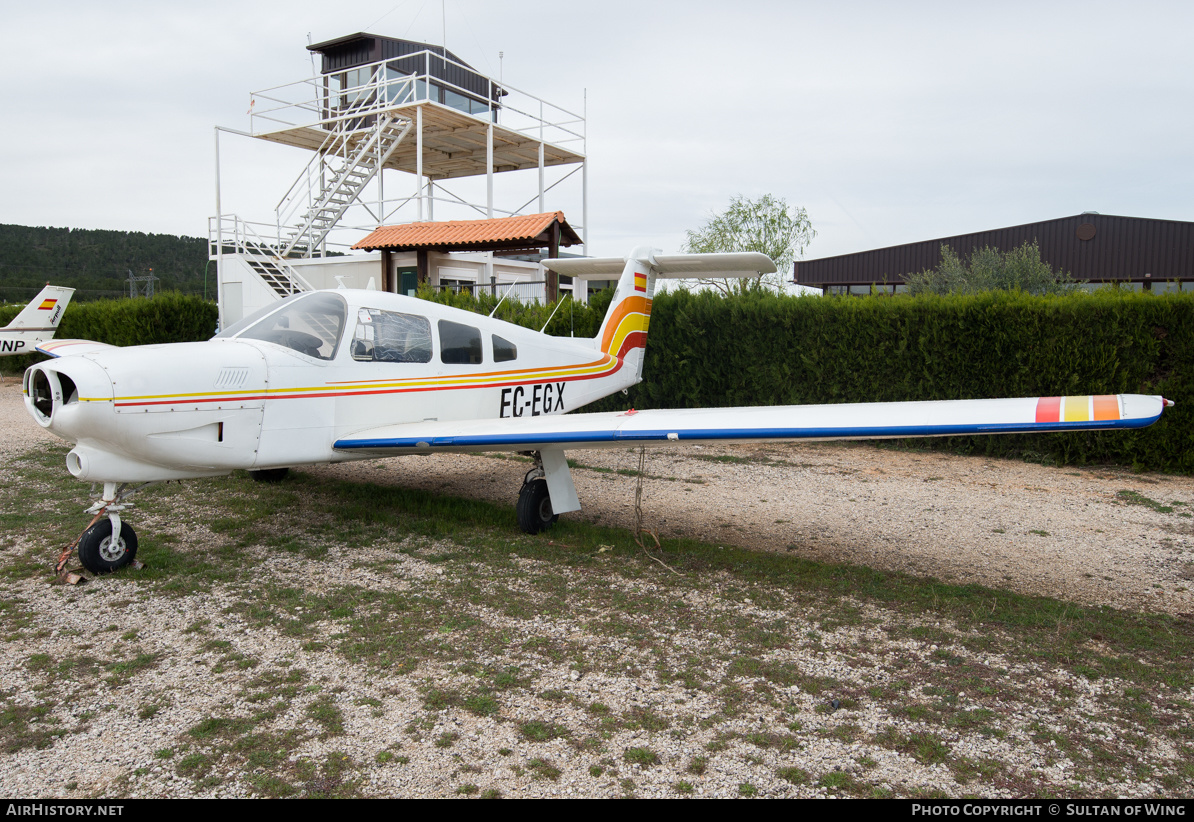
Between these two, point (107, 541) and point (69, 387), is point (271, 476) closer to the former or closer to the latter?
point (107, 541)

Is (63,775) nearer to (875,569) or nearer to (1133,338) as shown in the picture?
(875,569)

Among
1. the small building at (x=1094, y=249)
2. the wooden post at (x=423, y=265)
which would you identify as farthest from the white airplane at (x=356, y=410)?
the small building at (x=1094, y=249)

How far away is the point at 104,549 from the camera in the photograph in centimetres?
521

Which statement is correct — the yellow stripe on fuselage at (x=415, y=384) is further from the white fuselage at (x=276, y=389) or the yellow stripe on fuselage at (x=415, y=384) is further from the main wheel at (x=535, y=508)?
the main wheel at (x=535, y=508)

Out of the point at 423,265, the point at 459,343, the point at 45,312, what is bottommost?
the point at 459,343

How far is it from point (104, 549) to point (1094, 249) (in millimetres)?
29072

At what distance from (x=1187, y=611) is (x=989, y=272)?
45.2ft

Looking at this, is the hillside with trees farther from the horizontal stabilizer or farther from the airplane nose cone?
the airplane nose cone

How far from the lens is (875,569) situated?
5613 mm

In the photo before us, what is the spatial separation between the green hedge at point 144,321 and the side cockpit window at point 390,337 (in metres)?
17.4

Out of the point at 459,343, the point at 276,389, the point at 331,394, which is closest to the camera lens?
the point at 276,389

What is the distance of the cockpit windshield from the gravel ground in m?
1.74

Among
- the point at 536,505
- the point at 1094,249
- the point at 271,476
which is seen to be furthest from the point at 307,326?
the point at 1094,249

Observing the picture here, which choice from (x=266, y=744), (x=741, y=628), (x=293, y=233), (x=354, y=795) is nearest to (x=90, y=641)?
(x=266, y=744)
